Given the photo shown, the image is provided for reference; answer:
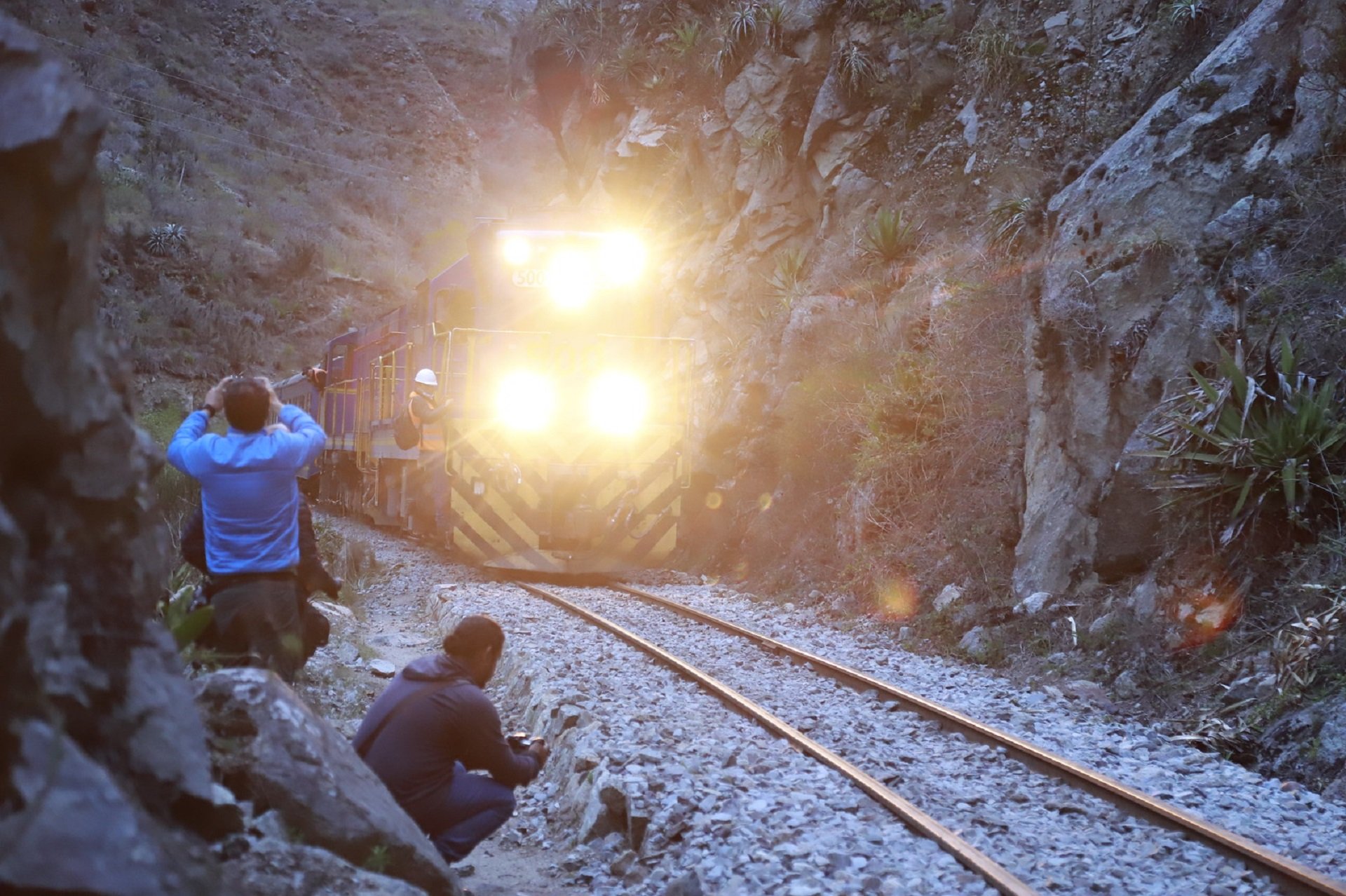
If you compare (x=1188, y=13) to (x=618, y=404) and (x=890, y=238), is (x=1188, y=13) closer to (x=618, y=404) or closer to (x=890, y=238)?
(x=890, y=238)

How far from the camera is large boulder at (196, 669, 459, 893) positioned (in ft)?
11.3

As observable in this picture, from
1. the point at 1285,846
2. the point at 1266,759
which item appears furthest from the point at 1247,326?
the point at 1285,846

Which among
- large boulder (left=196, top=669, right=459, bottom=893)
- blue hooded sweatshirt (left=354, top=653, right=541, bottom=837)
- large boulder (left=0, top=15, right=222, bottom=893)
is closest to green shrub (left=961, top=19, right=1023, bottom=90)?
blue hooded sweatshirt (left=354, top=653, right=541, bottom=837)

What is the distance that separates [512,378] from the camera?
1398 cm

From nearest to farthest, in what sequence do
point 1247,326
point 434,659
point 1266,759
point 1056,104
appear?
point 434,659 → point 1266,759 → point 1247,326 → point 1056,104

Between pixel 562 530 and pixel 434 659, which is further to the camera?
pixel 562 530

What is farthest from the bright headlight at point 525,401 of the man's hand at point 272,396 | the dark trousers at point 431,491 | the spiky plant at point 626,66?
the spiky plant at point 626,66

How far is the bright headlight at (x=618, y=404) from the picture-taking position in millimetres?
14289

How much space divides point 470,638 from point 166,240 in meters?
37.0

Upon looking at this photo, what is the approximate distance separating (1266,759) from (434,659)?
5110 mm

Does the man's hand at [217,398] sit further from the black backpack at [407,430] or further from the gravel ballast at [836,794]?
the black backpack at [407,430]

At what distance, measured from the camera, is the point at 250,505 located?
186 inches

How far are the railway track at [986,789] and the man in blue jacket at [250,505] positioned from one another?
3.09 meters

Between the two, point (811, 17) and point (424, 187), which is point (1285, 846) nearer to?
point (811, 17)
